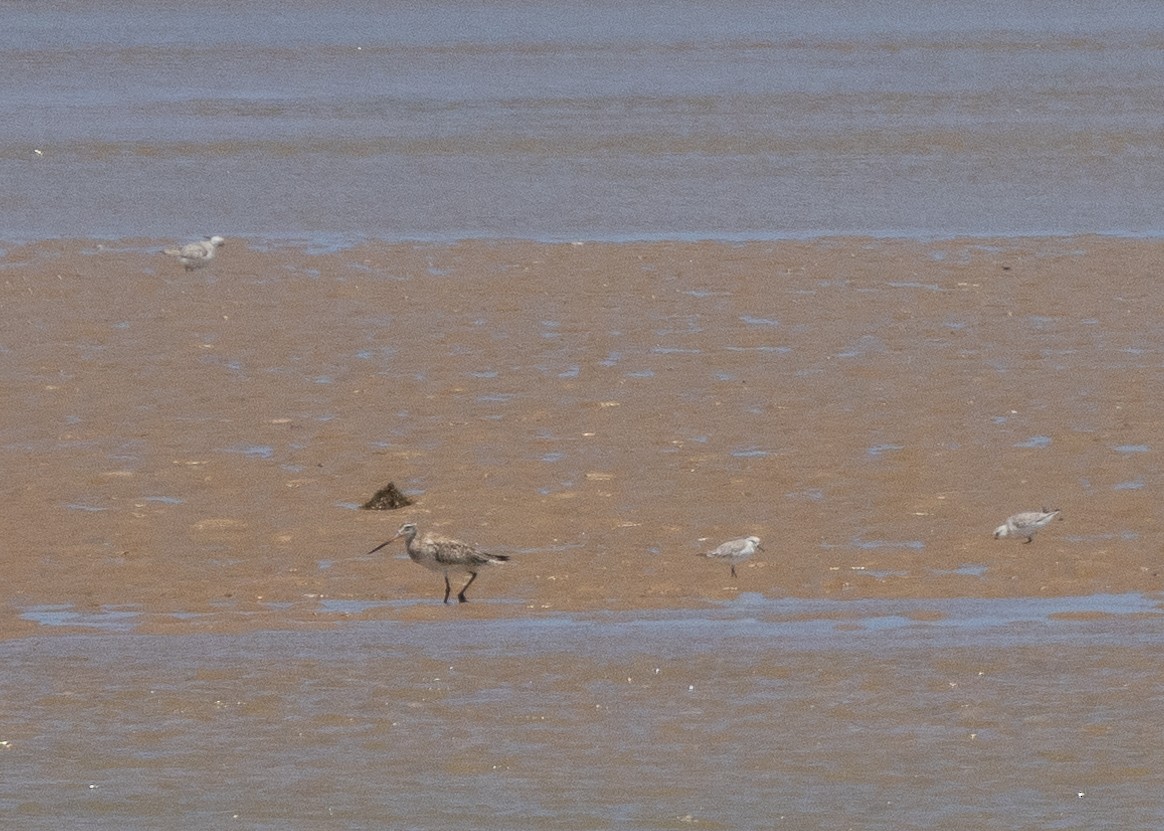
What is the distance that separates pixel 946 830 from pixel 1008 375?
721cm

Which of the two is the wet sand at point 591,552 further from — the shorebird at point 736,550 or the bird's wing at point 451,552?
the bird's wing at point 451,552

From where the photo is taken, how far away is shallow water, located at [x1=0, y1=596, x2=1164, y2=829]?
7160 mm

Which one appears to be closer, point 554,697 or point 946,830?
point 946,830

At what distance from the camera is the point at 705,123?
2805 cm

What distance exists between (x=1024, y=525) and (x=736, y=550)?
1307 mm

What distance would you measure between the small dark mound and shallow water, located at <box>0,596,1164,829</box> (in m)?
1.63

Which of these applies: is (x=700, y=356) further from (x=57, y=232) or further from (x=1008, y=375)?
(x=57, y=232)

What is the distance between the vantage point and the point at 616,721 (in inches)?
318

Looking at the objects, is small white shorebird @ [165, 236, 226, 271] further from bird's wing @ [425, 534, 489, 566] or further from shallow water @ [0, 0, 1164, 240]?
bird's wing @ [425, 534, 489, 566]

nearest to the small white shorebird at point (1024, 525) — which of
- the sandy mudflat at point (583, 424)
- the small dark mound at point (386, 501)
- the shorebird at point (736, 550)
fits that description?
the sandy mudflat at point (583, 424)

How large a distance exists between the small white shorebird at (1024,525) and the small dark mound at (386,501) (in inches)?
111

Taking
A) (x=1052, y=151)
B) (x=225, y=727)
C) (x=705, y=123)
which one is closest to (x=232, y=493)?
(x=225, y=727)

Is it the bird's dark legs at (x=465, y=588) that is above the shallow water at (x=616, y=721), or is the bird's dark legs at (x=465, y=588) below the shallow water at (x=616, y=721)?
above

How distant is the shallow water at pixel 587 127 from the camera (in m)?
21.3
